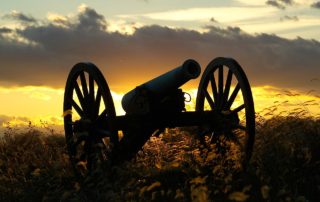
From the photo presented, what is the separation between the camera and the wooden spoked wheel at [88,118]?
8039 mm

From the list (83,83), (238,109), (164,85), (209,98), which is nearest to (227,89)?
(238,109)

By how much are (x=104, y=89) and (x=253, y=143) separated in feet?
7.22

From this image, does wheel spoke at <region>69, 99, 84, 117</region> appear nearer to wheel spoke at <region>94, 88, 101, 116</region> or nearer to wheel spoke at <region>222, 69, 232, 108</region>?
wheel spoke at <region>94, 88, 101, 116</region>

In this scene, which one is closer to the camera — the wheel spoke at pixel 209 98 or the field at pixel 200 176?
the field at pixel 200 176

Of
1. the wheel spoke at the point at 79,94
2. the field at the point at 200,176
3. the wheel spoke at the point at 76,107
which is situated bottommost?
the field at the point at 200,176

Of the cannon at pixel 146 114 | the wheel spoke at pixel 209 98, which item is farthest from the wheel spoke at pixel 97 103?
the wheel spoke at pixel 209 98

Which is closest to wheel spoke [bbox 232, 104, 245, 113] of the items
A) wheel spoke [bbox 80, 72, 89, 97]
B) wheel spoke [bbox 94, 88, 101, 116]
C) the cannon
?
the cannon

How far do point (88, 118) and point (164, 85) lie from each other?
129cm

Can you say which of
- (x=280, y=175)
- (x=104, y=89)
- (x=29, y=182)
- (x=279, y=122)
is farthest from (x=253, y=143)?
(x=29, y=182)

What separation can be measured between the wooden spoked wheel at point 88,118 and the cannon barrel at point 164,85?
0.50 meters

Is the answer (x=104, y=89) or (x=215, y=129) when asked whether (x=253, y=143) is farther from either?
(x=104, y=89)

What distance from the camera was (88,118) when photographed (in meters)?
→ 8.81

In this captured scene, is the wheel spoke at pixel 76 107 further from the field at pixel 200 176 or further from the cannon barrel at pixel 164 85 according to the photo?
the cannon barrel at pixel 164 85

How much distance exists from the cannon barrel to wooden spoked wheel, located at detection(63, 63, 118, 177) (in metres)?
0.50
